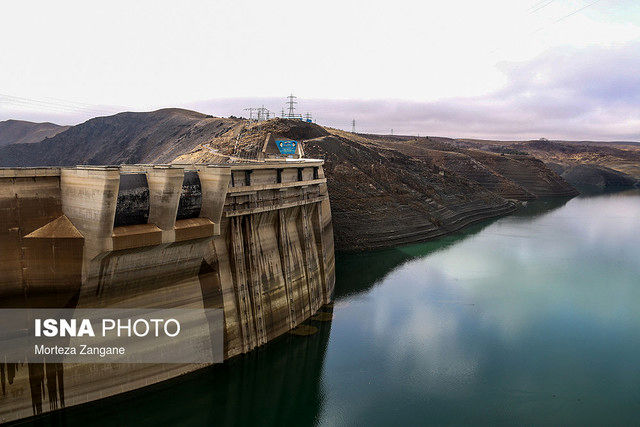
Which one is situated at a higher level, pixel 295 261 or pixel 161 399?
pixel 295 261

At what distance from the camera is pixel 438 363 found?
25.6m

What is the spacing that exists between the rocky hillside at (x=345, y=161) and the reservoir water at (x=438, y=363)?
1480 centimetres

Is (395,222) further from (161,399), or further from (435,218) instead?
(161,399)

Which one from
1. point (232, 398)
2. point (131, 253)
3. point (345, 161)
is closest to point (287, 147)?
point (345, 161)

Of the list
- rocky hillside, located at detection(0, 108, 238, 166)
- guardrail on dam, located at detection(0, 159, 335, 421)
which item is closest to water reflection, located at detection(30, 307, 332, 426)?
guardrail on dam, located at detection(0, 159, 335, 421)

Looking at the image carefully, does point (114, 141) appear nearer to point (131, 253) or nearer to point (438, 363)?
point (131, 253)

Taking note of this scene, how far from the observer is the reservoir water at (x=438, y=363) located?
20859 mm

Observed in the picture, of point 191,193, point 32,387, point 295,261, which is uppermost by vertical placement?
point 191,193

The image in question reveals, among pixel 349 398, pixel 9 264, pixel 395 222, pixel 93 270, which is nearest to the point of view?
pixel 9 264

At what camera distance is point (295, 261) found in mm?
31000

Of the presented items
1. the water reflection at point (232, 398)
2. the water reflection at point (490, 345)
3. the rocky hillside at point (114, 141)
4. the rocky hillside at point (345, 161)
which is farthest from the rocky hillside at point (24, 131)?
the water reflection at point (232, 398)

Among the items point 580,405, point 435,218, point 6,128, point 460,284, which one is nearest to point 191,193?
point 580,405

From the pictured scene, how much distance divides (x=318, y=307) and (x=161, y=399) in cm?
1534

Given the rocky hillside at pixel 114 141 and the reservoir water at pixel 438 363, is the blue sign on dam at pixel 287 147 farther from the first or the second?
the rocky hillside at pixel 114 141
